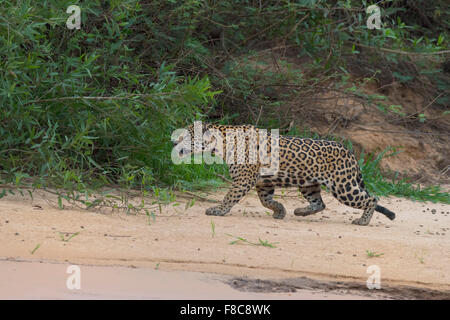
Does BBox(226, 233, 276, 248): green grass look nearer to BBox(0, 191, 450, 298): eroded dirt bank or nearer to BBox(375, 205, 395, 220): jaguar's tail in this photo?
BBox(0, 191, 450, 298): eroded dirt bank

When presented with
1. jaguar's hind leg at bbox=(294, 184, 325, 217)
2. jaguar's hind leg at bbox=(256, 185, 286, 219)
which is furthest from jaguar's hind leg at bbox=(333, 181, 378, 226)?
jaguar's hind leg at bbox=(256, 185, 286, 219)

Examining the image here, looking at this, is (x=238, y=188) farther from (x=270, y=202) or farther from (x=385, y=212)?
(x=385, y=212)

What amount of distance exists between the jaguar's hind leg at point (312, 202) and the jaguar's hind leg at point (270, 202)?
0.27 meters

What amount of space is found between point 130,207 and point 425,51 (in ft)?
17.0

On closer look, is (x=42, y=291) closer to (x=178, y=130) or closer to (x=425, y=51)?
→ (x=178, y=130)

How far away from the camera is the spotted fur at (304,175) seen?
7086 millimetres

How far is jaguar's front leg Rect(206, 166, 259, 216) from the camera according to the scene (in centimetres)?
702

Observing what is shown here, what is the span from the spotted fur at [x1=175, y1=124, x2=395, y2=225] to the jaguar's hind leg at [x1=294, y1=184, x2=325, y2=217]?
21 cm

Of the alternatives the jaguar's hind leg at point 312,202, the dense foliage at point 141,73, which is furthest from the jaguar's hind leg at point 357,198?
the dense foliage at point 141,73

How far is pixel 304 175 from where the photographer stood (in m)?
7.16

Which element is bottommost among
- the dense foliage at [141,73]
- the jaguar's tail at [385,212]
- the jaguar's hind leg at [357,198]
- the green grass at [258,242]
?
the jaguar's tail at [385,212]

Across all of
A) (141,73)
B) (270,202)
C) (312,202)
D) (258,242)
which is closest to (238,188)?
(270,202)

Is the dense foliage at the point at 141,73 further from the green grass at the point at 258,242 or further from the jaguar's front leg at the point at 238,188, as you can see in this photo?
the green grass at the point at 258,242

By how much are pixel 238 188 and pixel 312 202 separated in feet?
2.90
